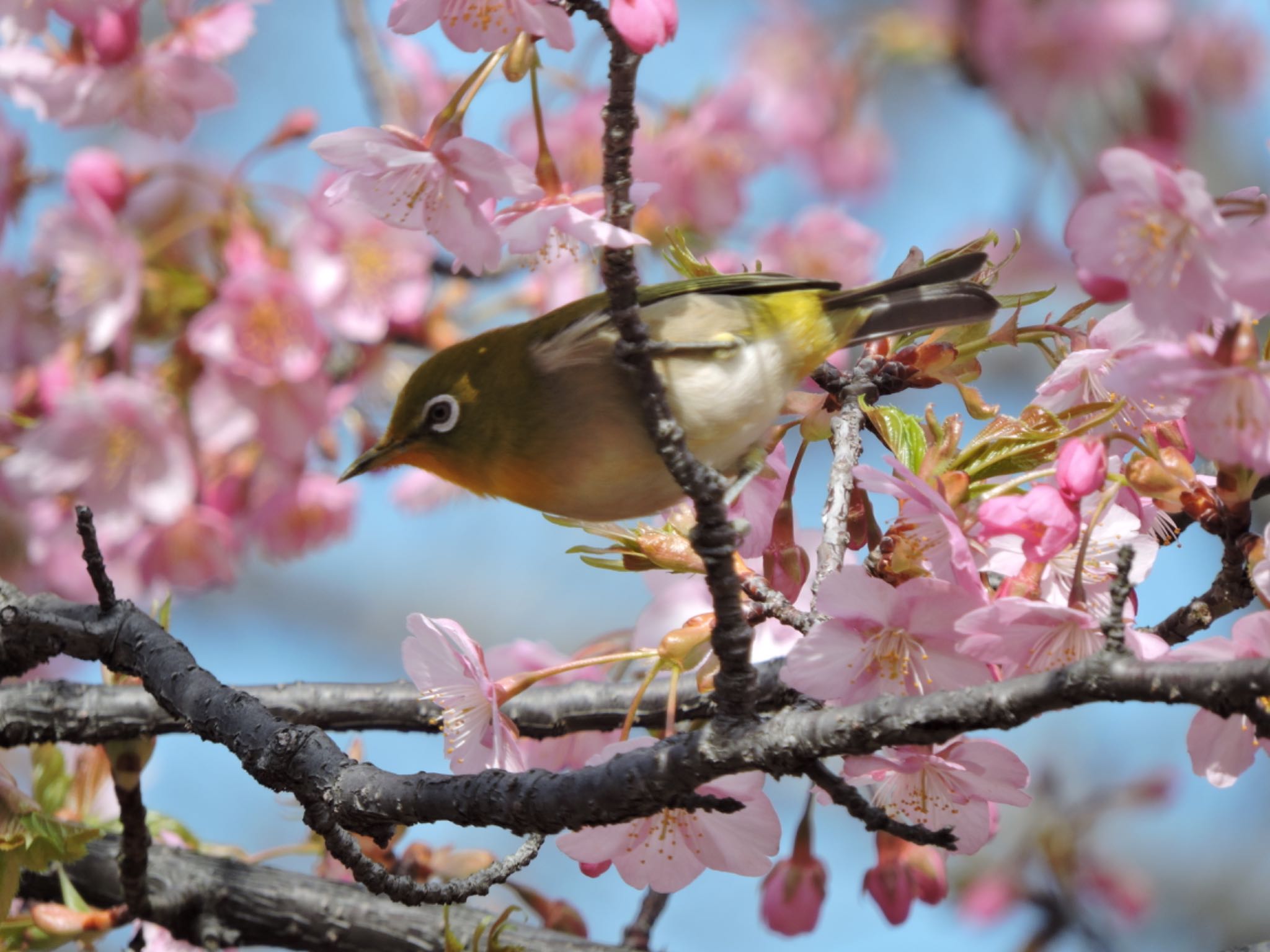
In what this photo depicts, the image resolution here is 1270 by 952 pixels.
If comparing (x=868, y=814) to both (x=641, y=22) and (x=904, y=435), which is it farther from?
(x=641, y=22)

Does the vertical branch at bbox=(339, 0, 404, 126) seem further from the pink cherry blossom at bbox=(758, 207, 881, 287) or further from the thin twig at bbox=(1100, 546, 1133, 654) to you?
the thin twig at bbox=(1100, 546, 1133, 654)

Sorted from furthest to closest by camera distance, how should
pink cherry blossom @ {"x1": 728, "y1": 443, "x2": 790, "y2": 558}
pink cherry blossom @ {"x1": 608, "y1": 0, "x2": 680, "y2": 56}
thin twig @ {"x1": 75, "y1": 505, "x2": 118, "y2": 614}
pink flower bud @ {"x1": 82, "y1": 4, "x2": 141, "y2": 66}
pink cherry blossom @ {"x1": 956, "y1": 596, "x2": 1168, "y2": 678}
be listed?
1. pink flower bud @ {"x1": 82, "y1": 4, "x2": 141, "y2": 66}
2. pink cherry blossom @ {"x1": 728, "y1": 443, "x2": 790, "y2": 558}
3. thin twig @ {"x1": 75, "y1": 505, "x2": 118, "y2": 614}
4. pink cherry blossom @ {"x1": 956, "y1": 596, "x2": 1168, "y2": 678}
5. pink cherry blossom @ {"x1": 608, "y1": 0, "x2": 680, "y2": 56}

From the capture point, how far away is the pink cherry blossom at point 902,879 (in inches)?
98.4

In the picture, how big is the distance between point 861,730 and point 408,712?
55.5 inches

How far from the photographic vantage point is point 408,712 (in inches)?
103

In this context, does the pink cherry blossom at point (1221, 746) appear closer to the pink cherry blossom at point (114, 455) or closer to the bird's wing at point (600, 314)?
the bird's wing at point (600, 314)

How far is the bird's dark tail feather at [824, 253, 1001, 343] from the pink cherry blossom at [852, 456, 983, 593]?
49cm

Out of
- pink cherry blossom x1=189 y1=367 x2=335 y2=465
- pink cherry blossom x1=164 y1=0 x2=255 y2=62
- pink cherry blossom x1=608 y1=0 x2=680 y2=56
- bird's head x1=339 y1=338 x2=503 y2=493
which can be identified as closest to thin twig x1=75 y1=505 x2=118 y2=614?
bird's head x1=339 y1=338 x2=503 y2=493

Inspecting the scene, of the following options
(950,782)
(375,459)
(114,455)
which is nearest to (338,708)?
(375,459)

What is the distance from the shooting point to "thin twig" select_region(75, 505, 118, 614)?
6.29 ft

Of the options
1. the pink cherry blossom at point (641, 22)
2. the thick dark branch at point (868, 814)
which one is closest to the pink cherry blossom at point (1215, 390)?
the thick dark branch at point (868, 814)

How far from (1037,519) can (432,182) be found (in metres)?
1.14

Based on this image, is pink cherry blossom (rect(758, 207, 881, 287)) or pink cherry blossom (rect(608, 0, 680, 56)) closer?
pink cherry blossom (rect(608, 0, 680, 56))

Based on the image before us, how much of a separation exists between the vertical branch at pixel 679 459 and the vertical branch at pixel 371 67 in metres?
3.44
